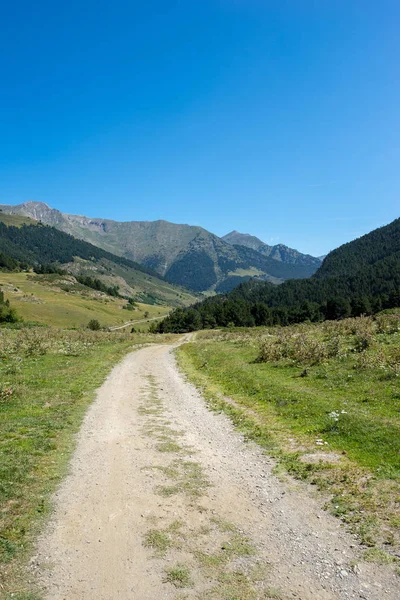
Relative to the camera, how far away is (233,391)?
74.9 feet

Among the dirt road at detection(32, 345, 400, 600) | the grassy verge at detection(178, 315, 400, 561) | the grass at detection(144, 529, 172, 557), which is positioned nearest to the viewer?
the dirt road at detection(32, 345, 400, 600)

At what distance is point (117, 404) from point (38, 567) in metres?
13.0

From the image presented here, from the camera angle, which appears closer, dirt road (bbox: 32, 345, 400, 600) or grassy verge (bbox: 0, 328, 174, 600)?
dirt road (bbox: 32, 345, 400, 600)

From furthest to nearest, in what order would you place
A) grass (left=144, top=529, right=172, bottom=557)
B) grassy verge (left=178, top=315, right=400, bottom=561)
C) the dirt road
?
grassy verge (left=178, top=315, right=400, bottom=561) < grass (left=144, top=529, right=172, bottom=557) < the dirt road

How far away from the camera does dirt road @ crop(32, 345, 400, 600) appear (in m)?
6.25

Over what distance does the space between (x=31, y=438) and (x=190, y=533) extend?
28.3ft

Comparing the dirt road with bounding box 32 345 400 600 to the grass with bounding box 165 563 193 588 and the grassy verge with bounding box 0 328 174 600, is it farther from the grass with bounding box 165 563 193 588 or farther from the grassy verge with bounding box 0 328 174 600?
the grassy verge with bounding box 0 328 174 600

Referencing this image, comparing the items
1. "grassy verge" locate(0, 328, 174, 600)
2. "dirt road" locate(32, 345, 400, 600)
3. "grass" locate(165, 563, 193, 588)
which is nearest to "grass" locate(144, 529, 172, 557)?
"dirt road" locate(32, 345, 400, 600)

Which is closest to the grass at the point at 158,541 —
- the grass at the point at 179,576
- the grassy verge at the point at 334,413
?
the grass at the point at 179,576

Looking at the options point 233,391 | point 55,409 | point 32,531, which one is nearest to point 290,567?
point 32,531

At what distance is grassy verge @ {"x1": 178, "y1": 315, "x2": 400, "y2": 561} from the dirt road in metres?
0.85

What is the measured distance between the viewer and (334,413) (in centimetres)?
1520

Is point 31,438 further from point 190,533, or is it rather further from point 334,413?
point 334,413

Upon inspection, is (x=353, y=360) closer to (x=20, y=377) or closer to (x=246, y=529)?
(x=246, y=529)
